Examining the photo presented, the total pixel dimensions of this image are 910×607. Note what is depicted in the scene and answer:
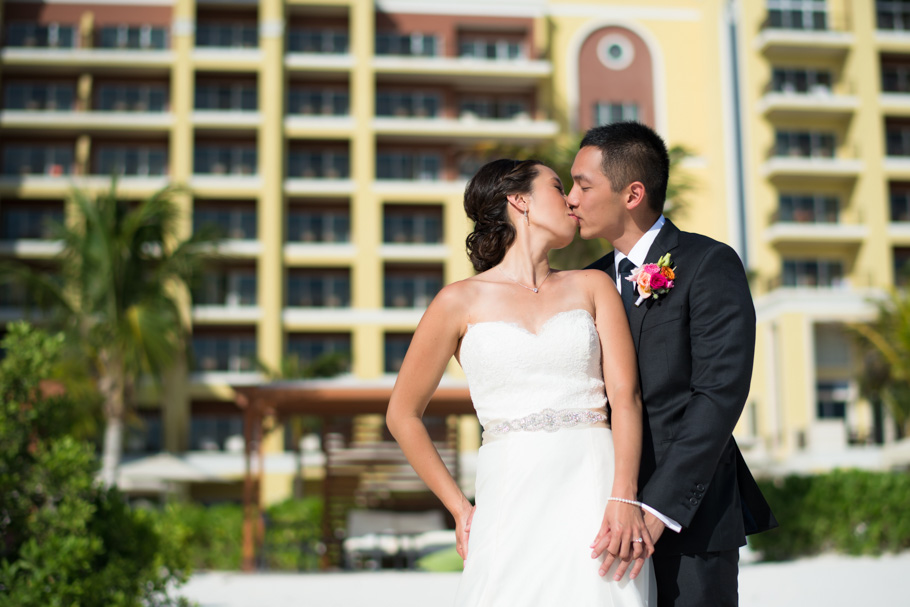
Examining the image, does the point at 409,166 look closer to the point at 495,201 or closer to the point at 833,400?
the point at 833,400

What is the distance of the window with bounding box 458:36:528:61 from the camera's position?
45438 mm

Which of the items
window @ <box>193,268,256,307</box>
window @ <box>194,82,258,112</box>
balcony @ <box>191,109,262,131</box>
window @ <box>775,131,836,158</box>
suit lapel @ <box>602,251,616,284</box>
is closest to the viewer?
suit lapel @ <box>602,251,616,284</box>

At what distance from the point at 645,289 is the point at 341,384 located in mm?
13201

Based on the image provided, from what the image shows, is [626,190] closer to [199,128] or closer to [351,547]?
[351,547]

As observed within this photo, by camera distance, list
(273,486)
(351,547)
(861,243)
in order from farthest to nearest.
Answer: (861,243) → (273,486) → (351,547)

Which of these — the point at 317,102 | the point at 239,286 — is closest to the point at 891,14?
the point at 317,102

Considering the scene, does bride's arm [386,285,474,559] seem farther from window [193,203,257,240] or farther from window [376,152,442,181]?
window [376,152,442,181]

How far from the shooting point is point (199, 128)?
42312 millimetres

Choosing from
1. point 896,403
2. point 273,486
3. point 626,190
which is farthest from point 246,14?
point 626,190

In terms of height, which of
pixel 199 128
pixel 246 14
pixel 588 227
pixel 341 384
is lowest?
pixel 341 384

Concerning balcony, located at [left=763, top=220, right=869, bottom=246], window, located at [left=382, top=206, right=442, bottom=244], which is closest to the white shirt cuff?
balcony, located at [left=763, top=220, right=869, bottom=246]

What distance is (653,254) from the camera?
11.2 feet

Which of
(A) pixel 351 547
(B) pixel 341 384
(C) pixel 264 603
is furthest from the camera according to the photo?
(A) pixel 351 547

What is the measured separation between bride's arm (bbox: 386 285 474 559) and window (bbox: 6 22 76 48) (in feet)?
150
